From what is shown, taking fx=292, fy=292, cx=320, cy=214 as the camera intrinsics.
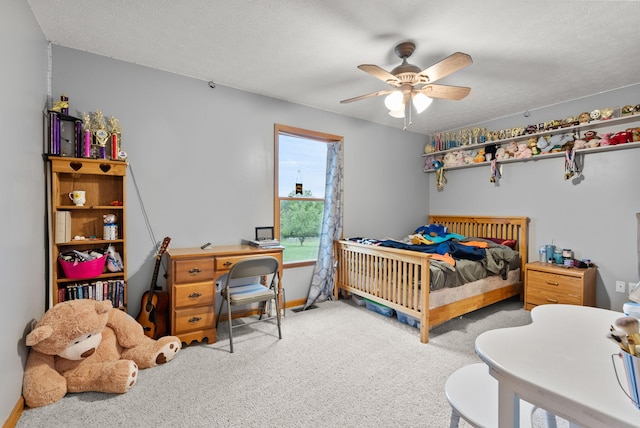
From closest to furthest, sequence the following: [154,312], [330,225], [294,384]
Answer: [294,384], [154,312], [330,225]

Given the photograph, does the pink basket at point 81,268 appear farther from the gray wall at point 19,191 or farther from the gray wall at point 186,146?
the gray wall at point 186,146

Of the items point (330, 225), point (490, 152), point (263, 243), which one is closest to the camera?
point (263, 243)

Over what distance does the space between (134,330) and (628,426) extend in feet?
8.56

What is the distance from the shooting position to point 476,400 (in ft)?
3.57

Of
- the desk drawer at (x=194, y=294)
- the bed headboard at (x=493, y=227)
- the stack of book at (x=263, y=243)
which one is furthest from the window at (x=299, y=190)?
the bed headboard at (x=493, y=227)

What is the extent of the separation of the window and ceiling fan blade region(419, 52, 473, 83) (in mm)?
1703

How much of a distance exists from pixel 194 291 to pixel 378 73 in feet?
7.38

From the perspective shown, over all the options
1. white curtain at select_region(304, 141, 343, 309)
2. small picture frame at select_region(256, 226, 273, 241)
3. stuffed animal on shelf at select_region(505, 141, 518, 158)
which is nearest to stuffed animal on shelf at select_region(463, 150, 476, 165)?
stuffed animal on shelf at select_region(505, 141, 518, 158)

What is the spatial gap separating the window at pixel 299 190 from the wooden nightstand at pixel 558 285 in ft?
8.30

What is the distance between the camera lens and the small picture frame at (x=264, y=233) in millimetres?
3207

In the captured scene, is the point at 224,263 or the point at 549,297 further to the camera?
the point at 549,297

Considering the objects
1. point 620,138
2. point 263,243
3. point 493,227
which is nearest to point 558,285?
point 493,227

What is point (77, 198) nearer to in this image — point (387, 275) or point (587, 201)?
point (387, 275)

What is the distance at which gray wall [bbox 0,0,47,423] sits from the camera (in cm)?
147
